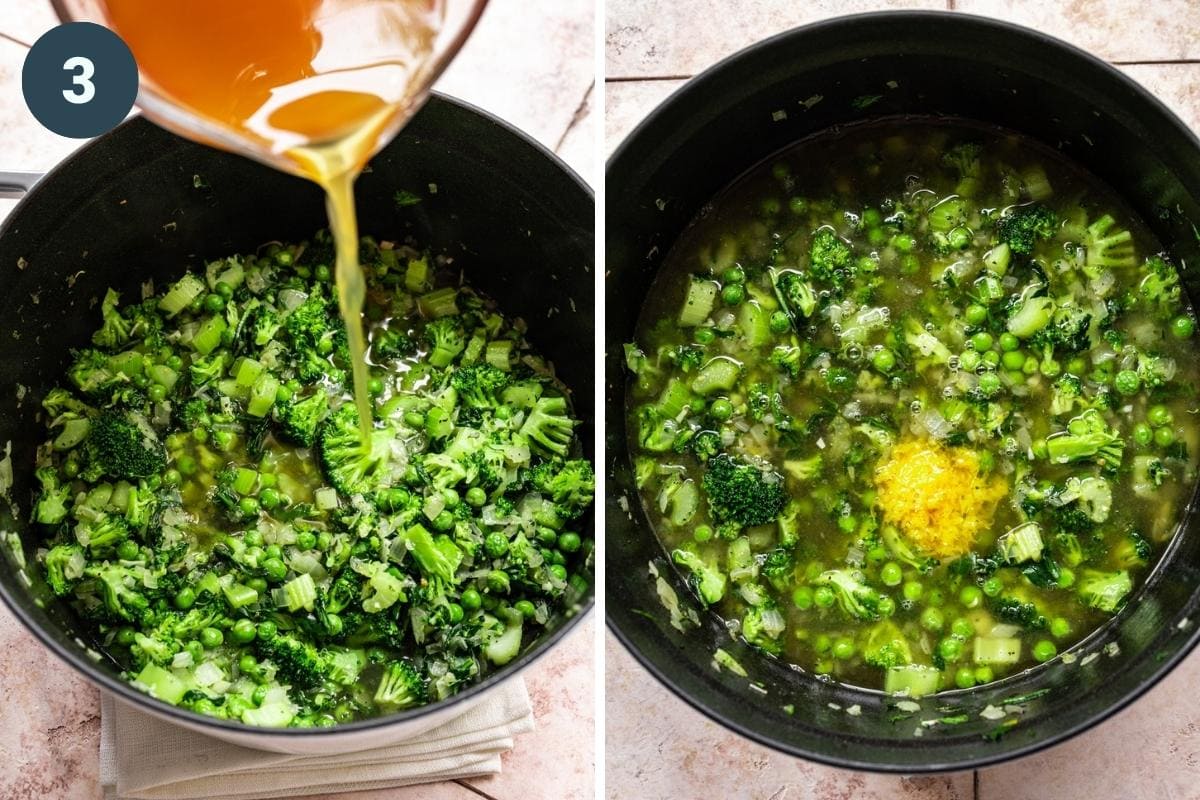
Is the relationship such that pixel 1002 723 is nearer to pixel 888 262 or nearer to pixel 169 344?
pixel 888 262

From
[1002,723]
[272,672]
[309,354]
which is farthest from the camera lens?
[309,354]

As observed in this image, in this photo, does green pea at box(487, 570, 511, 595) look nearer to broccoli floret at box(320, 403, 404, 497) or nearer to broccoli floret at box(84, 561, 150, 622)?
broccoli floret at box(320, 403, 404, 497)

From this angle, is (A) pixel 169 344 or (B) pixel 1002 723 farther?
(A) pixel 169 344

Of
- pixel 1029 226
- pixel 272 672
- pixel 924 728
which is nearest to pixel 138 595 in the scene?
pixel 272 672

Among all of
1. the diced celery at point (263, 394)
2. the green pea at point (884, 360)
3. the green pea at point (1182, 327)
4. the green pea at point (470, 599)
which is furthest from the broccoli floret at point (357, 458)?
the green pea at point (1182, 327)

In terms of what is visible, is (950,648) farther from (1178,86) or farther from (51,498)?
(51,498)

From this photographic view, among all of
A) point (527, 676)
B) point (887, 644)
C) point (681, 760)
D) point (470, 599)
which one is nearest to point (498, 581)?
point (470, 599)

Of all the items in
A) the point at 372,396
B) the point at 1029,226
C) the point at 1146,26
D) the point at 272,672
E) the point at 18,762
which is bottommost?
the point at 18,762
